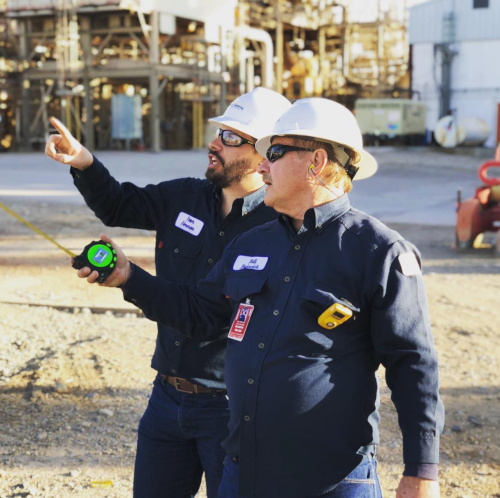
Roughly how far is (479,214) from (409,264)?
1079cm

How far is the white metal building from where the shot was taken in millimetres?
39125

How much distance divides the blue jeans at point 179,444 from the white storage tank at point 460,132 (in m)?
33.2

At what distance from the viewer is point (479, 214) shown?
1285 cm

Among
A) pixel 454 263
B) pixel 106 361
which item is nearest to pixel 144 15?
pixel 454 263

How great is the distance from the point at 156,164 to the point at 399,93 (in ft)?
66.7

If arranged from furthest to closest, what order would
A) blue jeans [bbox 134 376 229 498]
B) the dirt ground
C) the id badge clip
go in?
the dirt ground → blue jeans [bbox 134 376 229 498] → the id badge clip

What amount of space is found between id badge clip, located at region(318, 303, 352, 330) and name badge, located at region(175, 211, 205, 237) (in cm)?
110

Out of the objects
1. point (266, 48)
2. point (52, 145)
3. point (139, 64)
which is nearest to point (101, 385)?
point (52, 145)

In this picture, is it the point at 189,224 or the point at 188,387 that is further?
the point at 189,224

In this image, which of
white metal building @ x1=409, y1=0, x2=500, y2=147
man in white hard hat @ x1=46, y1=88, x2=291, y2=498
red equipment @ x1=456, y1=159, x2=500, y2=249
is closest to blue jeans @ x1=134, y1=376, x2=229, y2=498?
man in white hard hat @ x1=46, y1=88, x2=291, y2=498

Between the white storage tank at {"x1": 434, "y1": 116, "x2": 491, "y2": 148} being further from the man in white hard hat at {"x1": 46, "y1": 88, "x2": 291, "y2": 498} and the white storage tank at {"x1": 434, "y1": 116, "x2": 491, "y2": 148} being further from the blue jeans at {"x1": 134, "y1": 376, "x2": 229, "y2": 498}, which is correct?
the blue jeans at {"x1": 134, "y1": 376, "x2": 229, "y2": 498}

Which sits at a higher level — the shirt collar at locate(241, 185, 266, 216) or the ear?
the ear

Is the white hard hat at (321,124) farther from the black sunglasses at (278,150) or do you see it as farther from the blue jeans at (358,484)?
the blue jeans at (358,484)

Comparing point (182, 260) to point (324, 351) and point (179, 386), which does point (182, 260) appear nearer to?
point (179, 386)
